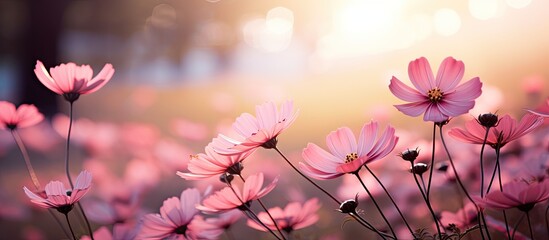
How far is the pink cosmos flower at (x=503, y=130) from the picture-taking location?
80cm

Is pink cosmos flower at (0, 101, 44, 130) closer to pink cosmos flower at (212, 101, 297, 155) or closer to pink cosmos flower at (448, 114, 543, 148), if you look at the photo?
pink cosmos flower at (212, 101, 297, 155)

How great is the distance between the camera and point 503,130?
0.81 m

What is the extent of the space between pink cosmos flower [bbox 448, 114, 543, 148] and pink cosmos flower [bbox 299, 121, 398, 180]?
0.32 feet

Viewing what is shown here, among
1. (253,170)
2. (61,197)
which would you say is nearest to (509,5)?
(253,170)

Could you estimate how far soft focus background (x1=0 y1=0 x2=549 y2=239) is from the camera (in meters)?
2.37

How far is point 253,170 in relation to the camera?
226 cm

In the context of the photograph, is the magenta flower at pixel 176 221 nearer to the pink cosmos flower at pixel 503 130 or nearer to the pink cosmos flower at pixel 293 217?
the pink cosmos flower at pixel 293 217

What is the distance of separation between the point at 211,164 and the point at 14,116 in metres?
0.36

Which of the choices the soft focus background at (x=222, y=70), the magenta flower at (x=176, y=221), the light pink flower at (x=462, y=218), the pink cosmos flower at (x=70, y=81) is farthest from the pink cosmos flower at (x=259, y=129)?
the soft focus background at (x=222, y=70)

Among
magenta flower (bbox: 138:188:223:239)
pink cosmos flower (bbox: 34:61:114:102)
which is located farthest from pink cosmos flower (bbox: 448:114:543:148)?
pink cosmos flower (bbox: 34:61:114:102)

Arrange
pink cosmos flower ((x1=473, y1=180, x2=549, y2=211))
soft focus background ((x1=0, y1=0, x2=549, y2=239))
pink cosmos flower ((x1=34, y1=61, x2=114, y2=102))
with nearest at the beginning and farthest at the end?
pink cosmos flower ((x1=473, y1=180, x2=549, y2=211)), pink cosmos flower ((x1=34, y1=61, x2=114, y2=102)), soft focus background ((x1=0, y1=0, x2=549, y2=239))

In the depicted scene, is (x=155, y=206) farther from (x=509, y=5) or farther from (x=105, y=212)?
(x=509, y=5)

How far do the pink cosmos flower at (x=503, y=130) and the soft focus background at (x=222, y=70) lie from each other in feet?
2.23

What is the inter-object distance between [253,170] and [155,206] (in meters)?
0.72
